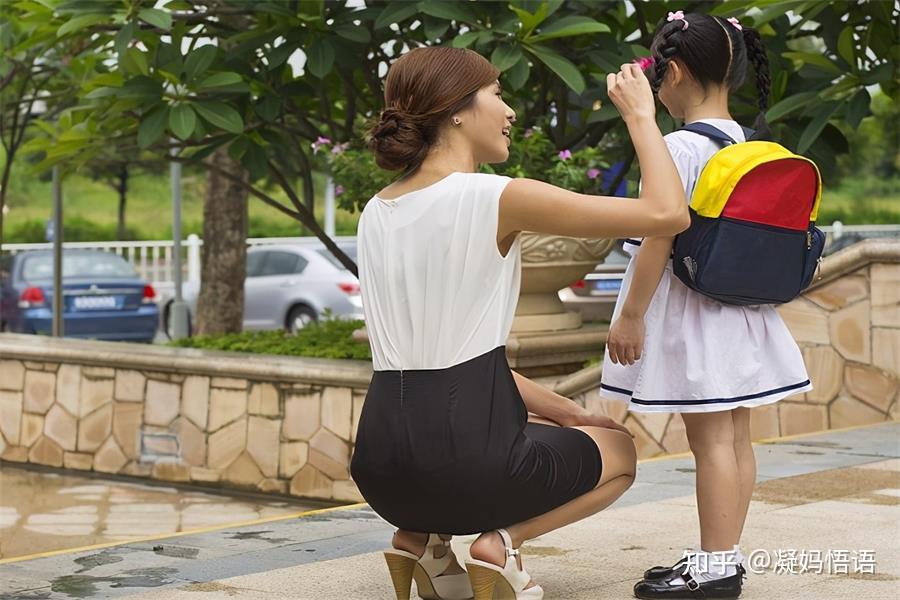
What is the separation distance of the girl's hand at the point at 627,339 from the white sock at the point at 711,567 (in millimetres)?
539

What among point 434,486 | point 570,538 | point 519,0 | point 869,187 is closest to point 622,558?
point 570,538

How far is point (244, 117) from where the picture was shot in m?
8.59

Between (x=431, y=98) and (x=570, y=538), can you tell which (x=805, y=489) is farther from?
(x=431, y=98)

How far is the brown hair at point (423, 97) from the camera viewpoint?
3.34 metres

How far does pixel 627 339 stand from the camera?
3.57 m

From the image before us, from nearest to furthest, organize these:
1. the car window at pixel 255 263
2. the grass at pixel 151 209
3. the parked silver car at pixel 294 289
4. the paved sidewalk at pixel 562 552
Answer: the paved sidewalk at pixel 562 552 < the parked silver car at pixel 294 289 < the car window at pixel 255 263 < the grass at pixel 151 209

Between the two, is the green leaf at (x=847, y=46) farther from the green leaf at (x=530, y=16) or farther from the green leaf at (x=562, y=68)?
the green leaf at (x=530, y=16)

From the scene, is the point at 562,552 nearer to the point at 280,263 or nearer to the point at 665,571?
the point at 665,571

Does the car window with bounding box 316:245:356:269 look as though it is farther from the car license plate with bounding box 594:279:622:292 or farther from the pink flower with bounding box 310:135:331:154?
the pink flower with bounding box 310:135:331:154

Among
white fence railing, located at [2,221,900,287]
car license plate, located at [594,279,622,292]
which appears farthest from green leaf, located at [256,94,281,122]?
white fence railing, located at [2,221,900,287]

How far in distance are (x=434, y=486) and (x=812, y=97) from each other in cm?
507

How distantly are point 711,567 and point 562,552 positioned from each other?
0.84 m

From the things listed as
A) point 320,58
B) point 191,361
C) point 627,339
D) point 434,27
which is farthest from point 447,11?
point 627,339

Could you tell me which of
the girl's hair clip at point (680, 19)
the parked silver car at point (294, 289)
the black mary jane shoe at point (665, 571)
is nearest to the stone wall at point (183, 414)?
the black mary jane shoe at point (665, 571)
